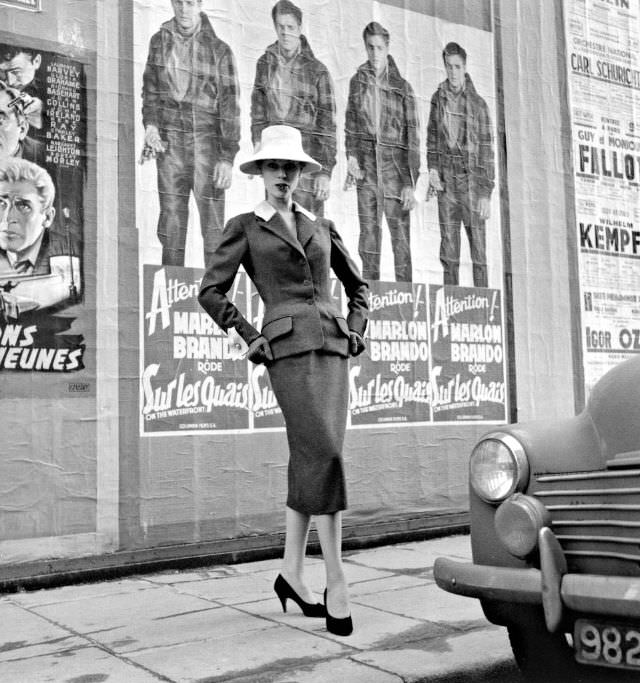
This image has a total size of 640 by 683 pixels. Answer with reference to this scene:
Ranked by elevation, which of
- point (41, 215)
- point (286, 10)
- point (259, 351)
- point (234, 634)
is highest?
point (286, 10)

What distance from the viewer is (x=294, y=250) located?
13.7 feet

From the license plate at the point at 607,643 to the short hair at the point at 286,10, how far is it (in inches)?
193

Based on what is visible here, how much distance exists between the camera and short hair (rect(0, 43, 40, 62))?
5.20 metres

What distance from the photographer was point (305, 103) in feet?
21.1

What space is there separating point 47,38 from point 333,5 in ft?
7.43

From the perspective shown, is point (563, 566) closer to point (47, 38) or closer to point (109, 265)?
point (109, 265)

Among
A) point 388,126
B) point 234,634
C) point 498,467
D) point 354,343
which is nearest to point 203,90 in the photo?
point 388,126

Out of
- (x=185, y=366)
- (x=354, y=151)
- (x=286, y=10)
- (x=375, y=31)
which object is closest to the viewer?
(x=185, y=366)

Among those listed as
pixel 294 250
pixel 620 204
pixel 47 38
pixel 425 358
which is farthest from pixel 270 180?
pixel 620 204

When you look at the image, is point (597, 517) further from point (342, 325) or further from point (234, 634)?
point (234, 634)

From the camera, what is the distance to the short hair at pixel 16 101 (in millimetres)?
5215

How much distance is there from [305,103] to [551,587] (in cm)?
448

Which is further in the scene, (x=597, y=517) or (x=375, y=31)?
(x=375, y=31)

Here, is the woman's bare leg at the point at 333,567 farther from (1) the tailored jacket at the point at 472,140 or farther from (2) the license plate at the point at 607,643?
(1) the tailored jacket at the point at 472,140
